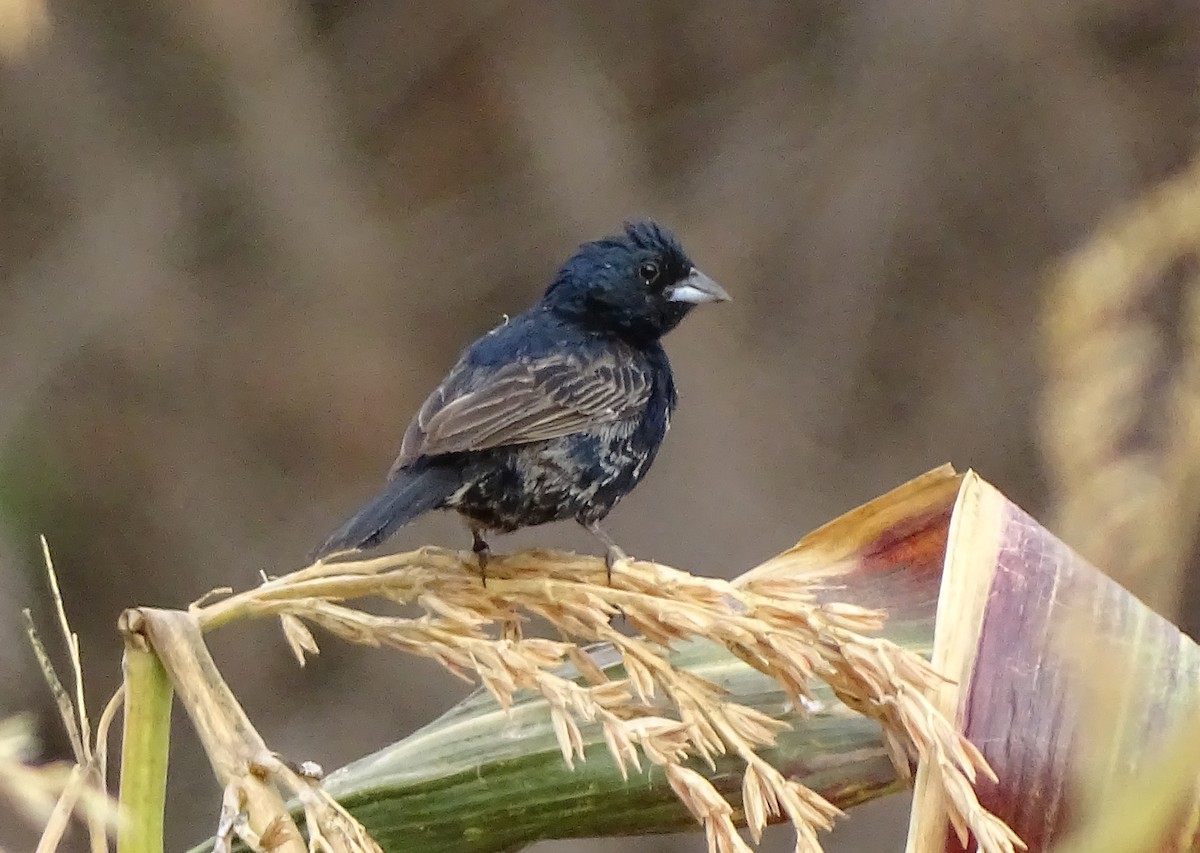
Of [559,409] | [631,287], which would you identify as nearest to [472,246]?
[631,287]

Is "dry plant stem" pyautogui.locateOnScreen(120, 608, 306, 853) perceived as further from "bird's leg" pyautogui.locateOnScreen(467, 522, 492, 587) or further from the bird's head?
the bird's head

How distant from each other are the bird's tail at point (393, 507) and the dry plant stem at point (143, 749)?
23 centimetres

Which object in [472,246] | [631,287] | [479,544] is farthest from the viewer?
[472,246]

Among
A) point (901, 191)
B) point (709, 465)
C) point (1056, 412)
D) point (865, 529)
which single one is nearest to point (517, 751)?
point (865, 529)

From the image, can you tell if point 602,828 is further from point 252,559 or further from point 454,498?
point 252,559

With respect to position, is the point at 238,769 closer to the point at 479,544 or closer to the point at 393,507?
the point at 393,507

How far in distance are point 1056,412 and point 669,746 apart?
342 mm

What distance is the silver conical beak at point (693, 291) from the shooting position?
66.3 inches

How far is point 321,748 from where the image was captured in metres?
3.38

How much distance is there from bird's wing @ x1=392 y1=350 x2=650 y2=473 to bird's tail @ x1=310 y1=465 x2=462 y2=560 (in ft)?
0.10

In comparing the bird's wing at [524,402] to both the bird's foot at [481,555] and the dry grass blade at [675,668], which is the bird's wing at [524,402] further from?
the dry grass blade at [675,668]

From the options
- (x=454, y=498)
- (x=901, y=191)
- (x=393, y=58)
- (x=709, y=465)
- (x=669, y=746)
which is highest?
(x=393, y=58)

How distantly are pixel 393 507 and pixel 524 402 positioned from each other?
0.84 ft

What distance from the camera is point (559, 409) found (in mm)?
1422
